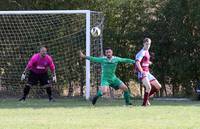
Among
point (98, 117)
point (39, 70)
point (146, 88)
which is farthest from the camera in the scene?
point (39, 70)

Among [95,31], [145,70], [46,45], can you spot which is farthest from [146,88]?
[46,45]

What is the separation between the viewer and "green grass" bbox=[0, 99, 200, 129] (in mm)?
13345

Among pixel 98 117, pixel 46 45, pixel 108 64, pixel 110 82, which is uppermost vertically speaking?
pixel 46 45

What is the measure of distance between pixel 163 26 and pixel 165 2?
904 millimetres

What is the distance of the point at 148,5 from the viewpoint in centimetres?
2555

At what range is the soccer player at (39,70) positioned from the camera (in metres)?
22.1

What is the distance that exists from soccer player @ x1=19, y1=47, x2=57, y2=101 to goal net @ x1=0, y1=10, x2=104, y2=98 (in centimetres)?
225

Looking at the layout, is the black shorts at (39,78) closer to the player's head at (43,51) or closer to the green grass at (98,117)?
the player's head at (43,51)

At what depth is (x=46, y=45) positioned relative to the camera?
2519 cm

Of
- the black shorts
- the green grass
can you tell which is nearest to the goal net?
the black shorts

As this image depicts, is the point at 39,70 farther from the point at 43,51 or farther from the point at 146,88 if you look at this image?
the point at 146,88

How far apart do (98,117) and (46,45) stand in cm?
1024

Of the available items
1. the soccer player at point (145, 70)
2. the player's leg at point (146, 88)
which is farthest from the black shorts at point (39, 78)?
the player's leg at point (146, 88)

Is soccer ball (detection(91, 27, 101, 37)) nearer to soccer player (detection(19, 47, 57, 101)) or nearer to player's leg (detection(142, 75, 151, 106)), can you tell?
soccer player (detection(19, 47, 57, 101))
